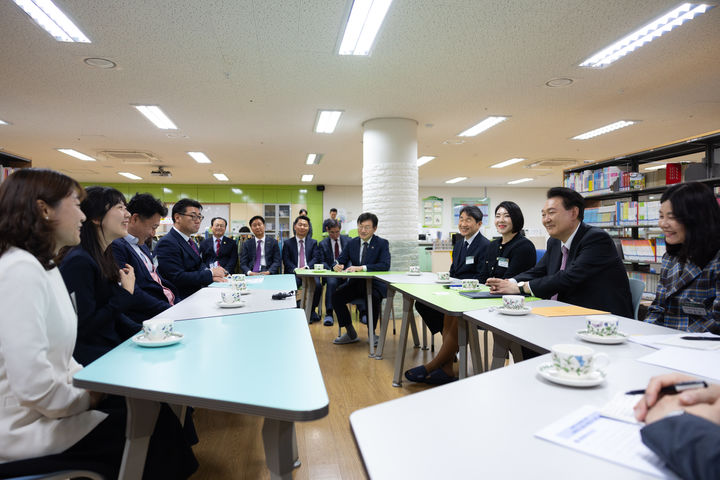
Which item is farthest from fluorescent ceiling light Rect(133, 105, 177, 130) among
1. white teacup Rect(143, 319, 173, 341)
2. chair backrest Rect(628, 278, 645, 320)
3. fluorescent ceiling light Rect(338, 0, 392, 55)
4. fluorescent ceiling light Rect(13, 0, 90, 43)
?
chair backrest Rect(628, 278, 645, 320)

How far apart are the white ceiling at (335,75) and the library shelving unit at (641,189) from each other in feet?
3.11

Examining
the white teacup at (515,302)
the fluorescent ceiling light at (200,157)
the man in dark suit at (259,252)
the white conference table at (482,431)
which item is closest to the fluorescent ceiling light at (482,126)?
the man in dark suit at (259,252)

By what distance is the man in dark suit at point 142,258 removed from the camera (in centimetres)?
212

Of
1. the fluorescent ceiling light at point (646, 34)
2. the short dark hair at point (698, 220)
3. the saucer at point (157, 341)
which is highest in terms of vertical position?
the fluorescent ceiling light at point (646, 34)

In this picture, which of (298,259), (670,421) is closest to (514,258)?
(670,421)

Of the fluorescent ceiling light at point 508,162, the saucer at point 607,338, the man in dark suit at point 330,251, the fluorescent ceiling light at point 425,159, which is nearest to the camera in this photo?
the saucer at point 607,338

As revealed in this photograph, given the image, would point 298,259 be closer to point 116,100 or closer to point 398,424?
point 116,100

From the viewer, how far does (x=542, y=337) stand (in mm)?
1425

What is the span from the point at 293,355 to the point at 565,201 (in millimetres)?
1941

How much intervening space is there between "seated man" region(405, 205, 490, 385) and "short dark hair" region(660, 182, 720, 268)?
1.64 m

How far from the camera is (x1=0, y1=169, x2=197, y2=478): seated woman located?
1008 mm

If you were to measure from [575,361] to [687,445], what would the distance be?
41 centimetres

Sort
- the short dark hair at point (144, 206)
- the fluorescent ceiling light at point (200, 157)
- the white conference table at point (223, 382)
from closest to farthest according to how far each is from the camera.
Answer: the white conference table at point (223, 382), the short dark hair at point (144, 206), the fluorescent ceiling light at point (200, 157)

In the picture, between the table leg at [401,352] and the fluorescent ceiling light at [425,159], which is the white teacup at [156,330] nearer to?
the table leg at [401,352]
